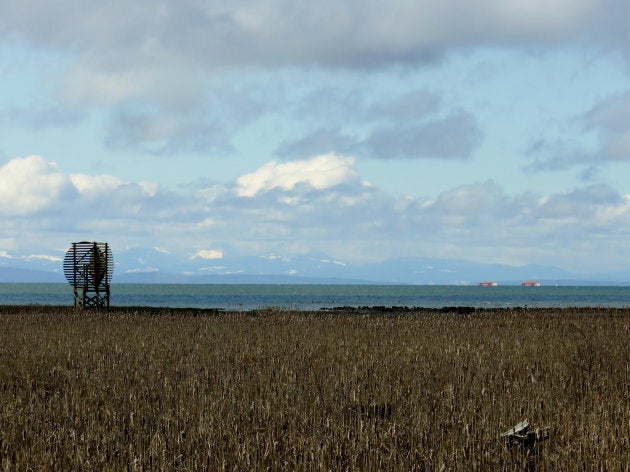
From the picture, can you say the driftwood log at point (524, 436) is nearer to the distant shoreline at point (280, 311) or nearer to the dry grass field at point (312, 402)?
the dry grass field at point (312, 402)

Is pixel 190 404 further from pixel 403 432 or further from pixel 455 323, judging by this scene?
pixel 455 323

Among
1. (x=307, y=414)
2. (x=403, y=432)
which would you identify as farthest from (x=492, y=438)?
(x=307, y=414)

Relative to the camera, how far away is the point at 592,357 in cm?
1647

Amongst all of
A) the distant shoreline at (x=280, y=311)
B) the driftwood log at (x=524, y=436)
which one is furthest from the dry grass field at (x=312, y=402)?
the distant shoreline at (x=280, y=311)

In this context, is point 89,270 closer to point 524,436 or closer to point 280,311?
point 280,311

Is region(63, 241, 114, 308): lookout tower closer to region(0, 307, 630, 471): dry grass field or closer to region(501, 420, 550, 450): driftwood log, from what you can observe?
region(0, 307, 630, 471): dry grass field

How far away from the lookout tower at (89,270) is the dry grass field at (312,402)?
23939 millimetres

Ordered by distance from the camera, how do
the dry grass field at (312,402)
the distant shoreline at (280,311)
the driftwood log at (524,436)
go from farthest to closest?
1. the distant shoreline at (280,311)
2. the driftwood log at (524,436)
3. the dry grass field at (312,402)

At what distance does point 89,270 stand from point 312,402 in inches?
1430

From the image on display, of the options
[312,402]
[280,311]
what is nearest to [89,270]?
[280,311]

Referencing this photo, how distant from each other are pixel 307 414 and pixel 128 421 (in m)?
2.57

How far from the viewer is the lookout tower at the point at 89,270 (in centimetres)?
4460

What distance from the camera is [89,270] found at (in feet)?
147

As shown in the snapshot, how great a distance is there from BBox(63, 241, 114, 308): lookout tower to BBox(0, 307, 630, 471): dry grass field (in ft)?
78.5
